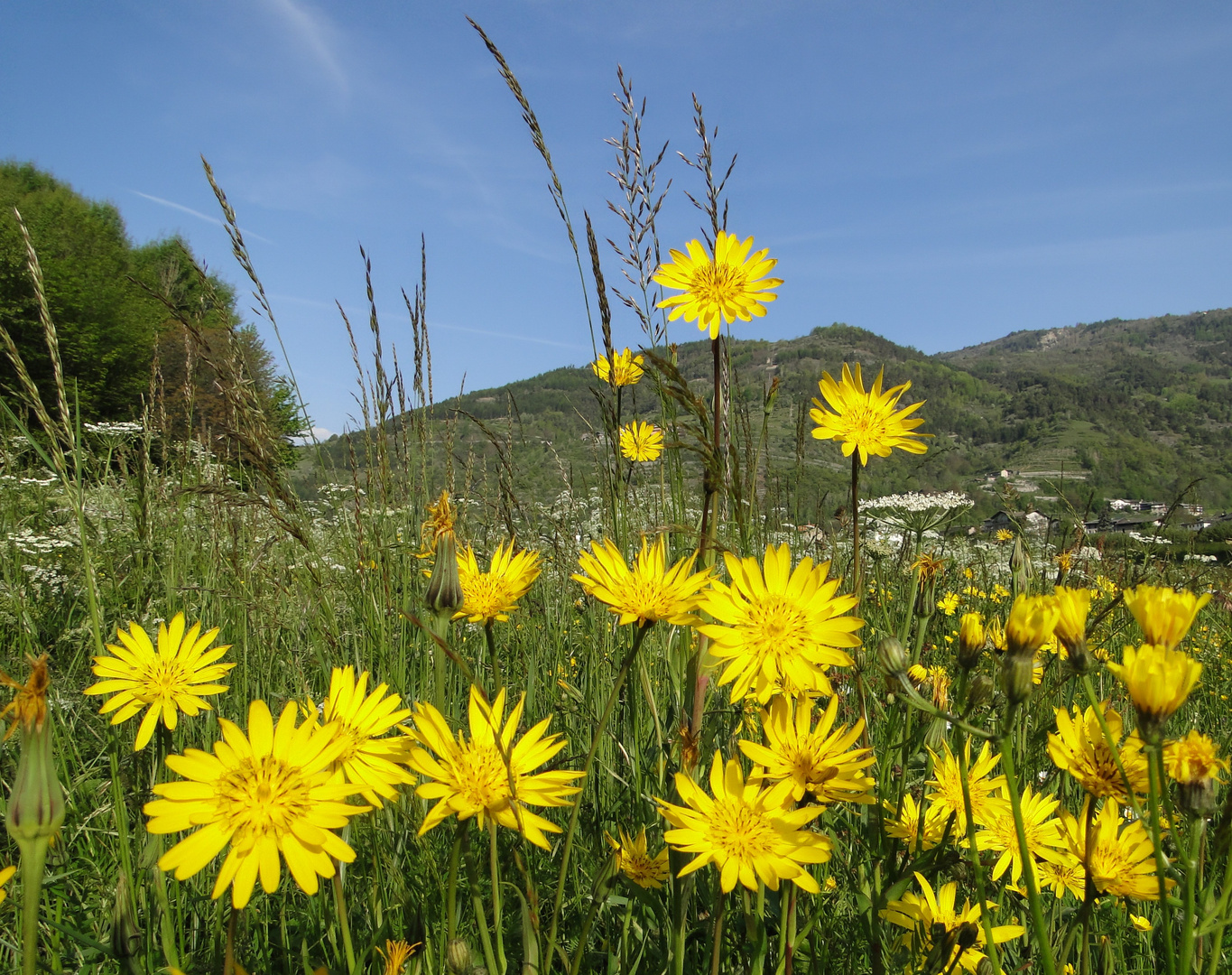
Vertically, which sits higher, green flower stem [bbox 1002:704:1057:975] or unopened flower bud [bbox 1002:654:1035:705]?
unopened flower bud [bbox 1002:654:1035:705]

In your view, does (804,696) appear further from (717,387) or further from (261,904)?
(261,904)

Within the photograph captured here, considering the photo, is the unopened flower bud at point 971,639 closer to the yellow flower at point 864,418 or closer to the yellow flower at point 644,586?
the yellow flower at point 644,586

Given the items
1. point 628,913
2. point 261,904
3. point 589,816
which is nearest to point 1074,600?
point 628,913

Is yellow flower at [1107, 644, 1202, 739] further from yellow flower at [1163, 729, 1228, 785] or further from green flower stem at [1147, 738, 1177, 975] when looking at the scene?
yellow flower at [1163, 729, 1228, 785]

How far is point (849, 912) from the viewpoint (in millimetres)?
1530

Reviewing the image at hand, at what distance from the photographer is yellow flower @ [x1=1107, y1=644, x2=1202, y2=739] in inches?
28.7

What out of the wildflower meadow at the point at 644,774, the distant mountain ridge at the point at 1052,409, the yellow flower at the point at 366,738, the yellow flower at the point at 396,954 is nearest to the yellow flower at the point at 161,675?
the wildflower meadow at the point at 644,774

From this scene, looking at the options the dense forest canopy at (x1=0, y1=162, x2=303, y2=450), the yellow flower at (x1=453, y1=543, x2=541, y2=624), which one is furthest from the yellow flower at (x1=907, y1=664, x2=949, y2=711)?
the dense forest canopy at (x1=0, y1=162, x2=303, y2=450)

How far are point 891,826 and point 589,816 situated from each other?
79cm

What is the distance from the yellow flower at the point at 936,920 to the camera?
109 cm

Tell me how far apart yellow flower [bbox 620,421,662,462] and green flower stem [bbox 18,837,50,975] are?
7.83ft

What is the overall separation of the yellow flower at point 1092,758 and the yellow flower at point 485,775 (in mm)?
761

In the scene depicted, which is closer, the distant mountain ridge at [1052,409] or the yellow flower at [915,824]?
the yellow flower at [915,824]

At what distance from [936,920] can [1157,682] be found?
761 millimetres
